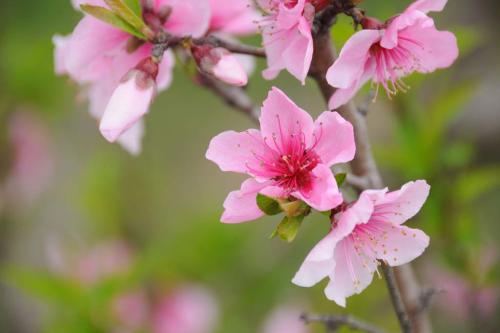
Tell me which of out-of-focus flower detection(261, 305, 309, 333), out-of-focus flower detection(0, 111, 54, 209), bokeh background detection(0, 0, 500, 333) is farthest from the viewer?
out-of-focus flower detection(0, 111, 54, 209)

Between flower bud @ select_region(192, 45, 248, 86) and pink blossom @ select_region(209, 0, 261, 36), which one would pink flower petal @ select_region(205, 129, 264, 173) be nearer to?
flower bud @ select_region(192, 45, 248, 86)

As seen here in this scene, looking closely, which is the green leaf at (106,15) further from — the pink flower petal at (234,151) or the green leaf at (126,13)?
the pink flower petal at (234,151)

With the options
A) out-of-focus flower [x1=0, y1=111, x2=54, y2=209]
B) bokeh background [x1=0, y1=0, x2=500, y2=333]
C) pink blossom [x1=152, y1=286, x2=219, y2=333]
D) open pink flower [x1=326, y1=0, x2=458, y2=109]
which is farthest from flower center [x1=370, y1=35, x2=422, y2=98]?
out-of-focus flower [x1=0, y1=111, x2=54, y2=209]

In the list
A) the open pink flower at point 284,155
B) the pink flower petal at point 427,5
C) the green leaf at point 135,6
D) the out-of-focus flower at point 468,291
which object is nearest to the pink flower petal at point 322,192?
the open pink flower at point 284,155

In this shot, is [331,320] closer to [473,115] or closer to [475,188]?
[475,188]

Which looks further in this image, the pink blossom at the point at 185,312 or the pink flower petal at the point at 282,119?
the pink blossom at the point at 185,312

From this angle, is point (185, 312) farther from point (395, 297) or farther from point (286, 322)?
point (395, 297)
